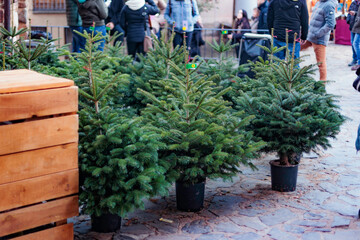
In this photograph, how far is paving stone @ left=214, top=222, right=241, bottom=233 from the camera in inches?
197

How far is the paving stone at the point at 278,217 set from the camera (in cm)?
521

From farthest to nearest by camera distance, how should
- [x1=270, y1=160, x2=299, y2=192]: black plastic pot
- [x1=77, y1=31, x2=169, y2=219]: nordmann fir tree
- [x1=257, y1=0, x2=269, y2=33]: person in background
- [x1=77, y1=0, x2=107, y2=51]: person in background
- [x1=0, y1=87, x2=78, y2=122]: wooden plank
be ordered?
[x1=257, y1=0, x2=269, y2=33]: person in background, [x1=77, y1=0, x2=107, y2=51]: person in background, [x1=270, y1=160, x2=299, y2=192]: black plastic pot, [x1=77, y1=31, x2=169, y2=219]: nordmann fir tree, [x1=0, y1=87, x2=78, y2=122]: wooden plank

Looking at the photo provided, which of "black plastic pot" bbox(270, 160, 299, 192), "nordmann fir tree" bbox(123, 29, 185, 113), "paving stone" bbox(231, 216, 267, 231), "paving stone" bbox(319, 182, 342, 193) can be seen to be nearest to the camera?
"paving stone" bbox(231, 216, 267, 231)

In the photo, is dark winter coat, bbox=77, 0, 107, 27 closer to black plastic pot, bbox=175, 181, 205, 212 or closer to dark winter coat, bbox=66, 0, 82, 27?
dark winter coat, bbox=66, 0, 82, 27

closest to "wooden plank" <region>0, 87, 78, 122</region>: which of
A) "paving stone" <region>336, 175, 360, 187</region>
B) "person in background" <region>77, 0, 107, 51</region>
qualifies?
"paving stone" <region>336, 175, 360, 187</region>

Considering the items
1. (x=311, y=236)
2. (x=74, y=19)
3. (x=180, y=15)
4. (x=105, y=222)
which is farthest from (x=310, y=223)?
(x=180, y=15)

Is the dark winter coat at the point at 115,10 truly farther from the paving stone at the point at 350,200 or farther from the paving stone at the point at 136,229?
the paving stone at the point at 136,229

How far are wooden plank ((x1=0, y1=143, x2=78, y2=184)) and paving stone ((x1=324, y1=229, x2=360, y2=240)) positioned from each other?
2.30 meters

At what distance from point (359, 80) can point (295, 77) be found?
84 centimetres

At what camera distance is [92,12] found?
32.0 ft

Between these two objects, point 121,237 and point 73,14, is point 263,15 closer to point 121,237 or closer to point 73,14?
point 73,14

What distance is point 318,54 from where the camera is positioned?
11.2m

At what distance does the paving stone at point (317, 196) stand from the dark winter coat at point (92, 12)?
17.7ft

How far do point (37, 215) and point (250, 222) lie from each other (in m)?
2.00
